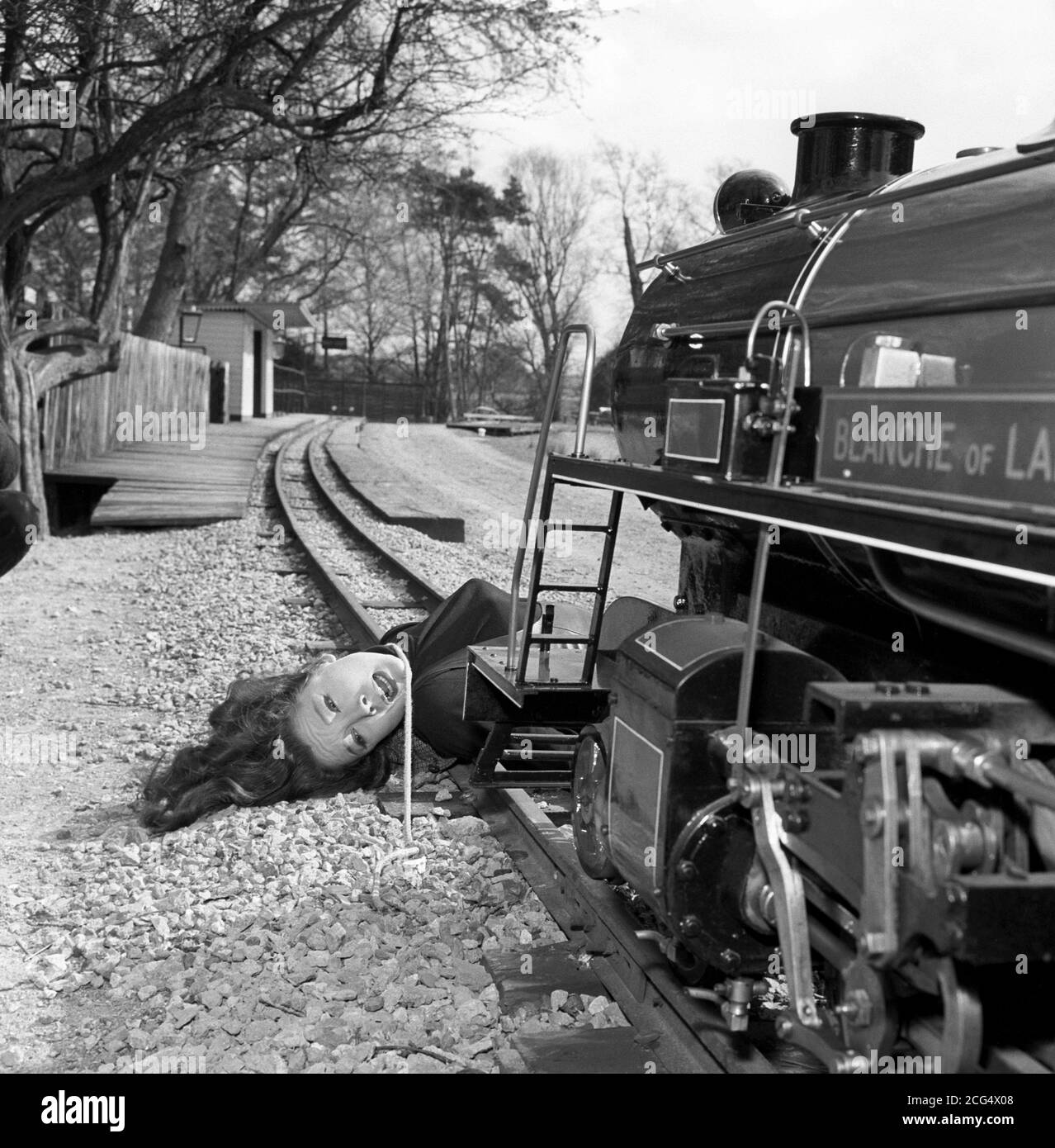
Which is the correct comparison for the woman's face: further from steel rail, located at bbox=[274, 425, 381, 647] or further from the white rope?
steel rail, located at bbox=[274, 425, 381, 647]

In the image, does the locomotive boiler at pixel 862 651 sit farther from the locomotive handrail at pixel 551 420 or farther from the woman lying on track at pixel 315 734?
the woman lying on track at pixel 315 734

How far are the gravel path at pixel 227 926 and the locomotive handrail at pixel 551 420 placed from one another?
967 mm

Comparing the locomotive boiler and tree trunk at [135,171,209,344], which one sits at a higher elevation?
tree trunk at [135,171,209,344]

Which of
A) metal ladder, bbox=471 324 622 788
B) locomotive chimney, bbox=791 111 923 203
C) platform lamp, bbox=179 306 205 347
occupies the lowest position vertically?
metal ladder, bbox=471 324 622 788

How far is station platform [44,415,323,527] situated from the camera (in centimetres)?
1606

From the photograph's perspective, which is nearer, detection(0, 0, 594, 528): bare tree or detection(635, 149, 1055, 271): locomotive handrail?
detection(635, 149, 1055, 271): locomotive handrail

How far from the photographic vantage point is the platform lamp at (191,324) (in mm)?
43781

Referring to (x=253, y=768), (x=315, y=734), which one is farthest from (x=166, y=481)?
(x=315, y=734)

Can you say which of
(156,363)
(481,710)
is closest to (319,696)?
(481,710)

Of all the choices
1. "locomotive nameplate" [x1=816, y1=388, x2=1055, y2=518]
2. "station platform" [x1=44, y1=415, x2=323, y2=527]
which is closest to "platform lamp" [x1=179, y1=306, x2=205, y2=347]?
"station platform" [x1=44, y1=415, x2=323, y2=527]

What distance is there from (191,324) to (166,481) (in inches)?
1076

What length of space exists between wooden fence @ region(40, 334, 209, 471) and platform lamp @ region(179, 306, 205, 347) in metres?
10.6

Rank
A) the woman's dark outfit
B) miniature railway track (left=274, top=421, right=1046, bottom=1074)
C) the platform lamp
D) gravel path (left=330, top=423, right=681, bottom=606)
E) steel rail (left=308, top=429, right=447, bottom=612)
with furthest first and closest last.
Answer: the platform lamp < gravel path (left=330, top=423, right=681, bottom=606) < steel rail (left=308, top=429, right=447, bottom=612) < the woman's dark outfit < miniature railway track (left=274, top=421, right=1046, bottom=1074)
